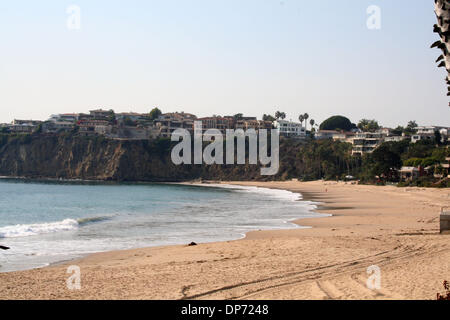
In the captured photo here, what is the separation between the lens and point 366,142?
421 feet

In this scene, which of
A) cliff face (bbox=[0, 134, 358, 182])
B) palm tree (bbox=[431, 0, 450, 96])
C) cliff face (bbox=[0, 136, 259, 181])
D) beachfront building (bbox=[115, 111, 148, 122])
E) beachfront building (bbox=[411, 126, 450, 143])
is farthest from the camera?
beachfront building (bbox=[115, 111, 148, 122])

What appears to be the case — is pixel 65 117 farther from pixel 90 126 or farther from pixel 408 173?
pixel 408 173

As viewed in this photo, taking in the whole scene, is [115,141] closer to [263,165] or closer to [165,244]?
[263,165]

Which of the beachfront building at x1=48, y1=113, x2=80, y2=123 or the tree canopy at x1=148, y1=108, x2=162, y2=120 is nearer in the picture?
the beachfront building at x1=48, y1=113, x2=80, y2=123

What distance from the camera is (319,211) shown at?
43500mm

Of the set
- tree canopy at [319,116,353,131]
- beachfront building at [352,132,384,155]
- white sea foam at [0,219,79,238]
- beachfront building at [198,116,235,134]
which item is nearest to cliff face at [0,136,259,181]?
beachfront building at [198,116,235,134]

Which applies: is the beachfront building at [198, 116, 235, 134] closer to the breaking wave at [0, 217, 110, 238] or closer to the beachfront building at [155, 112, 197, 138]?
the beachfront building at [155, 112, 197, 138]

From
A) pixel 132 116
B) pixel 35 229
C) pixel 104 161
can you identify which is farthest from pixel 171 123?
pixel 35 229

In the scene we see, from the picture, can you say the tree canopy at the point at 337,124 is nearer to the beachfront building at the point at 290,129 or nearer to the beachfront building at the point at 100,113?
the beachfront building at the point at 290,129

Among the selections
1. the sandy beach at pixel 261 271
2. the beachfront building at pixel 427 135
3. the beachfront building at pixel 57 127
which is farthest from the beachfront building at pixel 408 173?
the beachfront building at pixel 57 127

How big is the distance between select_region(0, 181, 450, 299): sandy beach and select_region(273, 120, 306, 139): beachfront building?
471 feet

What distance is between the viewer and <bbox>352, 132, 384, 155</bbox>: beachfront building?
126 meters

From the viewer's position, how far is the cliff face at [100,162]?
465ft
